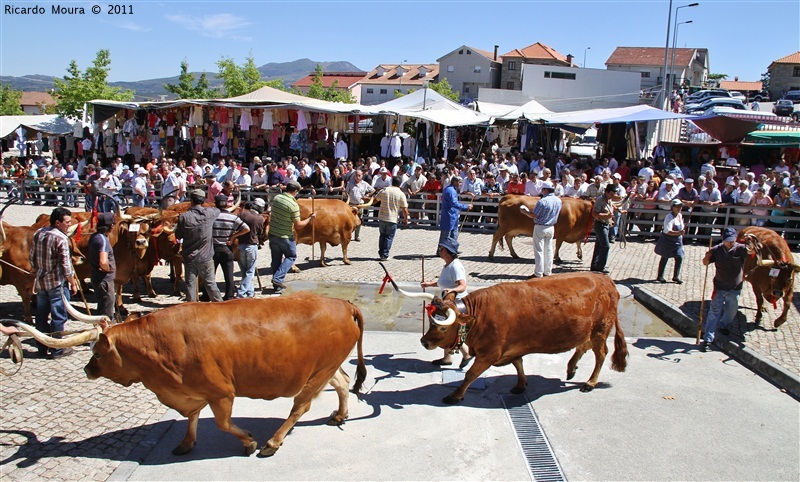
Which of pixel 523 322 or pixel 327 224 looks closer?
pixel 523 322

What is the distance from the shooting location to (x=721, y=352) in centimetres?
866

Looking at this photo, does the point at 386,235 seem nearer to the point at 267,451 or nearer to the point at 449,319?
the point at 449,319

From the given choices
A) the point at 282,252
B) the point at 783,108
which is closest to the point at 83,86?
the point at 282,252

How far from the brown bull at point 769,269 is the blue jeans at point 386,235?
661 cm

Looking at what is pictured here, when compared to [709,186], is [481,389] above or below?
below

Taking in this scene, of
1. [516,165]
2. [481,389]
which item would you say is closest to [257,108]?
[516,165]

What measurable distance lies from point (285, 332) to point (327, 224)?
7.34 m

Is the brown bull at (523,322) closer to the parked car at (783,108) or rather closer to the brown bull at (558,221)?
the brown bull at (558,221)

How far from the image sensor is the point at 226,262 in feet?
32.6

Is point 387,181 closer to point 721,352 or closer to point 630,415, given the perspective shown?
point 721,352

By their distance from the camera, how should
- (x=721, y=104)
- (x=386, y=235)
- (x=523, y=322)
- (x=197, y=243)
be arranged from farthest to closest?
(x=721, y=104) → (x=386, y=235) → (x=197, y=243) → (x=523, y=322)

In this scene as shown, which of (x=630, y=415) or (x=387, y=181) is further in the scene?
(x=387, y=181)

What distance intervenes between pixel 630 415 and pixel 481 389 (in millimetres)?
1615

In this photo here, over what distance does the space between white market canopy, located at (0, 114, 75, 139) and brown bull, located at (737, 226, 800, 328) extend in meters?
31.1
